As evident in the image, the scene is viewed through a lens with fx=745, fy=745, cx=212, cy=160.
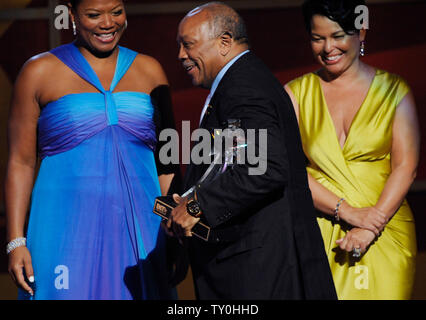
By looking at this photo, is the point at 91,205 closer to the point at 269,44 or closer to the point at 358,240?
the point at 358,240

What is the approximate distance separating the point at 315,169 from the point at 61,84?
3.51 ft

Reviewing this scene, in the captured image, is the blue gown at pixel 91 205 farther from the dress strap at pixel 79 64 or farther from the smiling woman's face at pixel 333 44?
the smiling woman's face at pixel 333 44

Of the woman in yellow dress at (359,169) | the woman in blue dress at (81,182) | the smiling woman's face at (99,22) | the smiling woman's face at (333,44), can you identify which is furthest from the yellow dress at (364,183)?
the smiling woman's face at (99,22)

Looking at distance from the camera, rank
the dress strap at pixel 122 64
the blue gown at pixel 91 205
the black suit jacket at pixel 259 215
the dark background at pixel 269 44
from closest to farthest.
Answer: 1. the black suit jacket at pixel 259 215
2. the blue gown at pixel 91 205
3. the dress strap at pixel 122 64
4. the dark background at pixel 269 44

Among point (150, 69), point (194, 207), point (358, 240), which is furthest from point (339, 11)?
point (194, 207)

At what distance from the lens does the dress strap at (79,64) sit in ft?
9.39

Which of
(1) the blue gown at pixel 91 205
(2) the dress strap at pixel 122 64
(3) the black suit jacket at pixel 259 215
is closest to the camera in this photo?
(3) the black suit jacket at pixel 259 215

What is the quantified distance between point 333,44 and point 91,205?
115cm

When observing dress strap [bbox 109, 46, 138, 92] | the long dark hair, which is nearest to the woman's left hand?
the long dark hair

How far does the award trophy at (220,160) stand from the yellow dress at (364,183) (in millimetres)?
779

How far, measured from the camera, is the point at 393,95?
3.04 metres

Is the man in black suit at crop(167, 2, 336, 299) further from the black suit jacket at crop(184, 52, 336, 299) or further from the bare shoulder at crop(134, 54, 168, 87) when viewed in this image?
the bare shoulder at crop(134, 54, 168, 87)
